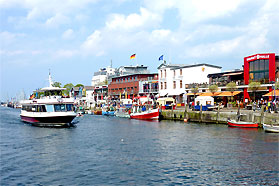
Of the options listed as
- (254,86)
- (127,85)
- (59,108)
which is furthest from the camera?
(127,85)

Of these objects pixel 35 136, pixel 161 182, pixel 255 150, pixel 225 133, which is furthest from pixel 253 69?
pixel 161 182

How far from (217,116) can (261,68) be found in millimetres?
15666

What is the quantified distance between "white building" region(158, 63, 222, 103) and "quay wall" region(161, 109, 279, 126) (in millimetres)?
15779

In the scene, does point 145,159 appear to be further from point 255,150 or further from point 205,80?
point 205,80

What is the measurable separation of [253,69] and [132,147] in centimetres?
3924

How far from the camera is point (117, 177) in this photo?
20578 millimetres

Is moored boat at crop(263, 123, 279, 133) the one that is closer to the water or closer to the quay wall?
the water

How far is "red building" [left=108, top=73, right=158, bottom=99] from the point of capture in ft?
338

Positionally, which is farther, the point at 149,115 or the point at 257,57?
the point at 149,115

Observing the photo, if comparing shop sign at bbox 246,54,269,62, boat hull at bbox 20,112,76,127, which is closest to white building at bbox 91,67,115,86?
shop sign at bbox 246,54,269,62

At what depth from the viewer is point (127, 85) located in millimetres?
108812

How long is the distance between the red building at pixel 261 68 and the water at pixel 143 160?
24717 millimetres

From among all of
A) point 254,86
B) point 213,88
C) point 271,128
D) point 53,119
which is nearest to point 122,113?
point 213,88

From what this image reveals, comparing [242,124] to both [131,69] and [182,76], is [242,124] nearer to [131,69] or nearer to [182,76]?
[182,76]
